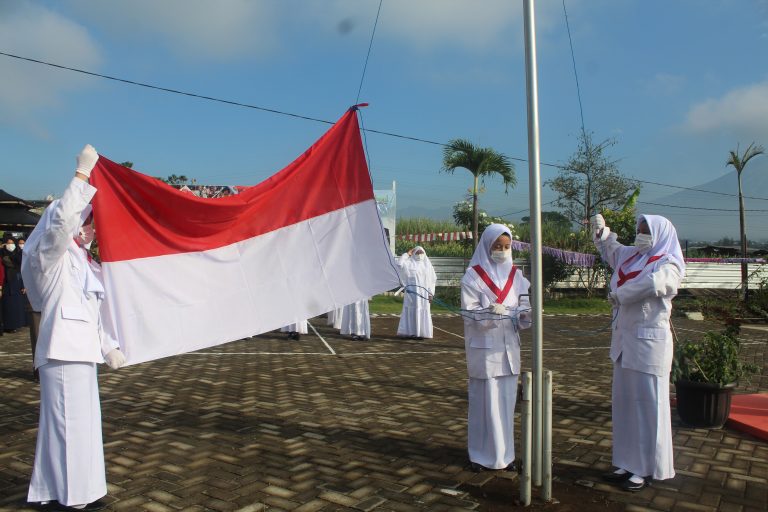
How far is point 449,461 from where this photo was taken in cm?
517

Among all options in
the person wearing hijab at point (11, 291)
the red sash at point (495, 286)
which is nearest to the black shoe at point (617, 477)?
the red sash at point (495, 286)

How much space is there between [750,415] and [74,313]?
6.31 meters

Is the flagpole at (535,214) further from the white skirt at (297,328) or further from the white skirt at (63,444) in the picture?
the white skirt at (297,328)

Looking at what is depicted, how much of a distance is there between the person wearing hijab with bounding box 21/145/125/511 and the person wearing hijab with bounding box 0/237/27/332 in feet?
37.4

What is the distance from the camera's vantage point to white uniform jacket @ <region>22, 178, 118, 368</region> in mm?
3992

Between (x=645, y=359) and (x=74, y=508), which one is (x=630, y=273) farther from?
(x=74, y=508)

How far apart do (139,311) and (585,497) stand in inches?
136

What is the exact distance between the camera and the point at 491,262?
17.4ft

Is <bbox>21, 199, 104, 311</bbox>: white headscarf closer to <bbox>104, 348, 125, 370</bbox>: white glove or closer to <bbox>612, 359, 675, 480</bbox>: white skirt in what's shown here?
<bbox>104, 348, 125, 370</bbox>: white glove

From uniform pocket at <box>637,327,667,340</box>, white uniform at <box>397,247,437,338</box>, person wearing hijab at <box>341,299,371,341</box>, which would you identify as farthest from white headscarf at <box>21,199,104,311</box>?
white uniform at <box>397,247,437,338</box>

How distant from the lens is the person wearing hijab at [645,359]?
4676mm

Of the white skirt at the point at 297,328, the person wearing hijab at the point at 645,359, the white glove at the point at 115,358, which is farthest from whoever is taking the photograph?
the white skirt at the point at 297,328

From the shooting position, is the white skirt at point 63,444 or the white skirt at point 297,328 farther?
the white skirt at point 297,328

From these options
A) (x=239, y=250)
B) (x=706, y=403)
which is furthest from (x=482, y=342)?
(x=706, y=403)
